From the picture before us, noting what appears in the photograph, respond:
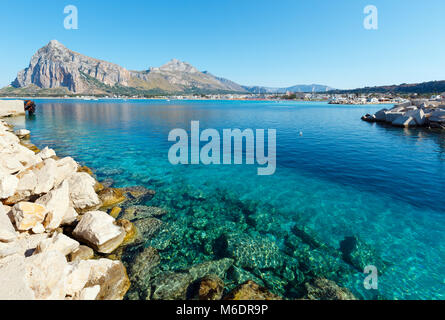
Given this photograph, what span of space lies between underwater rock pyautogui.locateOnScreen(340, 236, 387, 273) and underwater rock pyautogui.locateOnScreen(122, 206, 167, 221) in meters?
9.44

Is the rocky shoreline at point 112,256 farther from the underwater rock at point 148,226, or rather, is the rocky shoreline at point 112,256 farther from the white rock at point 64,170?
the white rock at point 64,170

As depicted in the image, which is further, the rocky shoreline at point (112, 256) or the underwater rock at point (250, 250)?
the underwater rock at point (250, 250)

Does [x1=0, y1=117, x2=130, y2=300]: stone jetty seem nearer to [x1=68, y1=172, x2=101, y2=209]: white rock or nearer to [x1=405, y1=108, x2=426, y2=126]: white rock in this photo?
[x1=68, y1=172, x2=101, y2=209]: white rock

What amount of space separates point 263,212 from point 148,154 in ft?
55.3

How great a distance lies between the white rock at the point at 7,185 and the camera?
31.7ft

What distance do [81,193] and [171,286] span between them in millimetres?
7892

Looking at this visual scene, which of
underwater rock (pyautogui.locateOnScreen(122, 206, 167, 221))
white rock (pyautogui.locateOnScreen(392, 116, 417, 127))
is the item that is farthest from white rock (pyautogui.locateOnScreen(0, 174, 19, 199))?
white rock (pyautogui.locateOnScreen(392, 116, 417, 127))

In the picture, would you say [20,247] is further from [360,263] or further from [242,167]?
[242,167]

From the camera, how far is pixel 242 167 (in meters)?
20.0

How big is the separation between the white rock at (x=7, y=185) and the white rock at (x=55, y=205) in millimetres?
1514

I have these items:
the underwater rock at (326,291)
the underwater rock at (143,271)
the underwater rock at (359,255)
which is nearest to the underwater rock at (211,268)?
the underwater rock at (143,271)

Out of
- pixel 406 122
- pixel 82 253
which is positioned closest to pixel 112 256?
pixel 82 253

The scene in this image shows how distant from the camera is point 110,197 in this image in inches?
497
